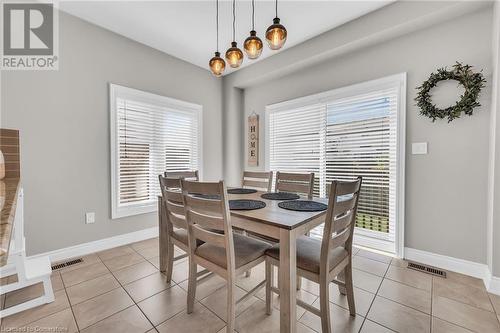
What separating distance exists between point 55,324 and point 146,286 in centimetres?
62

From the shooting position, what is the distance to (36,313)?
5.36 feet

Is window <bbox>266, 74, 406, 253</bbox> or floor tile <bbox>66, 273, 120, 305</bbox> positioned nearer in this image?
floor tile <bbox>66, 273, 120, 305</bbox>

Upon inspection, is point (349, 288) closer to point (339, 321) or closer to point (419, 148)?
point (339, 321)

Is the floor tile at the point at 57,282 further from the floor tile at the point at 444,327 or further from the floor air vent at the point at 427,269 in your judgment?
the floor air vent at the point at 427,269

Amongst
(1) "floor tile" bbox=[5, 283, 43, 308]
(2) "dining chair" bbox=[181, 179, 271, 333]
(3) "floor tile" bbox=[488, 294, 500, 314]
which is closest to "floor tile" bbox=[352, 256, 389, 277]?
(3) "floor tile" bbox=[488, 294, 500, 314]

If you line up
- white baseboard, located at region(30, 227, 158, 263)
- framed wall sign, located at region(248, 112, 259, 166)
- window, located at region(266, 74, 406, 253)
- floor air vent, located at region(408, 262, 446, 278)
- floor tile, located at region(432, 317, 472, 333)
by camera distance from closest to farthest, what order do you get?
floor tile, located at region(432, 317, 472, 333) → floor air vent, located at region(408, 262, 446, 278) → white baseboard, located at region(30, 227, 158, 263) → window, located at region(266, 74, 406, 253) → framed wall sign, located at region(248, 112, 259, 166)

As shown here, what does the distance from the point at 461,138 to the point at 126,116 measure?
12.7ft

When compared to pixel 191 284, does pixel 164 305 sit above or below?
below

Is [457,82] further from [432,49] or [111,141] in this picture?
[111,141]

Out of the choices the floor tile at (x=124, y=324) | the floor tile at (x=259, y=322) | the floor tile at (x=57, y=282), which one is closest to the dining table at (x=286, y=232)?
the floor tile at (x=259, y=322)

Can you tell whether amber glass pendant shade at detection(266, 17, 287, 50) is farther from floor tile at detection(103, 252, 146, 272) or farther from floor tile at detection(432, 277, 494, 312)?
floor tile at detection(103, 252, 146, 272)

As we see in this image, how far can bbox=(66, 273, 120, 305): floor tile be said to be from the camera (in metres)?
1.82

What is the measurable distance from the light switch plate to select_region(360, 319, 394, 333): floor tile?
1.80 m

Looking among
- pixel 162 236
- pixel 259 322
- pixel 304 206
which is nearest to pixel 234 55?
pixel 304 206
